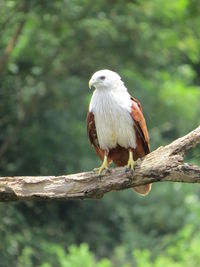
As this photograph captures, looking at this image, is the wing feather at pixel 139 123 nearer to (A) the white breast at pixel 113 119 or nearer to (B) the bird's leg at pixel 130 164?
(A) the white breast at pixel 113 119

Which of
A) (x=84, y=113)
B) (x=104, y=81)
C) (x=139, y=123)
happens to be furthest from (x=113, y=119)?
(x=84, y=113)

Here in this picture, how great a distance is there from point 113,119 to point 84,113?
39.7 feet

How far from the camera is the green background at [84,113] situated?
18203 mm

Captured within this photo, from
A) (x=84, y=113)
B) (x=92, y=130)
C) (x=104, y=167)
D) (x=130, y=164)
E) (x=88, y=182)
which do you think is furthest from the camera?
(x=84, y=113)

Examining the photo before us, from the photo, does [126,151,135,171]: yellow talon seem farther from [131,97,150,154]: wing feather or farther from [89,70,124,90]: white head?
[89,70,124,90]: white head

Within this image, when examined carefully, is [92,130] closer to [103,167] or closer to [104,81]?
[104,81]

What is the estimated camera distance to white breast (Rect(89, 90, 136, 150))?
30.7 ft

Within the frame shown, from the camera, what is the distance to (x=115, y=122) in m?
9.35

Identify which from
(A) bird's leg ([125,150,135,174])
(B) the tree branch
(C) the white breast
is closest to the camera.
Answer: (B) the tree branch

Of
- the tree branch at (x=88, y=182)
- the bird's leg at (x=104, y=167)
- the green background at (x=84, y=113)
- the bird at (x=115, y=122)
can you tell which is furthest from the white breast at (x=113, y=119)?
the green background at (x=84, y=113)

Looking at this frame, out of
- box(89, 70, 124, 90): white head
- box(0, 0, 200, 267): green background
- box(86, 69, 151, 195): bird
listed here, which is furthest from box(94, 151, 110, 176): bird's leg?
box(0, 0, 200, 267): green background

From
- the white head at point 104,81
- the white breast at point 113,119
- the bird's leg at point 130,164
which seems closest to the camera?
the bird's leg at point 130,164

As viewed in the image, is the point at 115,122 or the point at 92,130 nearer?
the point at 115,122

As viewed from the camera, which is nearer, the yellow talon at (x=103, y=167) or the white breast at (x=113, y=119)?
the yellow talon at (x=103, y=167)
